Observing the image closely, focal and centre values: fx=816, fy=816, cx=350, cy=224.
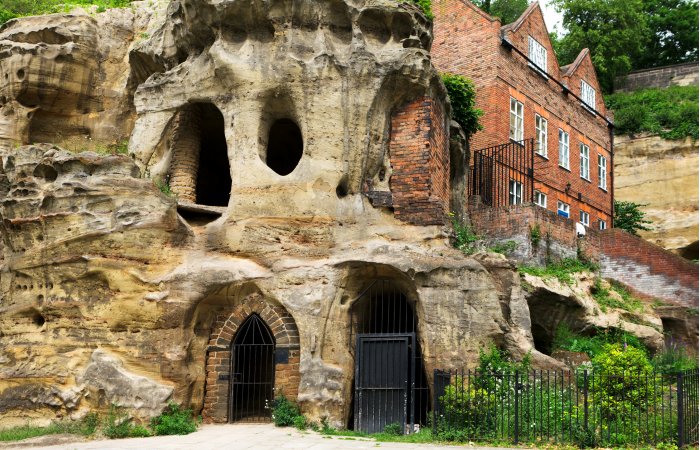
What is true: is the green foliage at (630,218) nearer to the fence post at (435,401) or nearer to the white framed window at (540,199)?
the white framed window at (540,199)

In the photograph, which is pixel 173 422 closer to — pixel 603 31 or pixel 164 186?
pixel 164 186

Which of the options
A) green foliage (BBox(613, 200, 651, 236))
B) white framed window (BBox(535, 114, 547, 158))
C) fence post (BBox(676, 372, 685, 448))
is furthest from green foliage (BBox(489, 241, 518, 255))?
green foliage (BBox(613, 200, 651, 236))

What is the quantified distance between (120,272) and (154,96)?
4320 mm

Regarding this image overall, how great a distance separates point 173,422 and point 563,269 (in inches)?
439

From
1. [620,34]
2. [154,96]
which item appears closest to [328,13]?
[154,96]

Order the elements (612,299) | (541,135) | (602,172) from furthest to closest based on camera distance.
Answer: (602,172) → (541,135) → (612,299)

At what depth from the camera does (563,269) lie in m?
20.8

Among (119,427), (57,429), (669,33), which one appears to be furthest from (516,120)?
(669,33)

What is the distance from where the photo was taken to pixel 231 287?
15.0 metres

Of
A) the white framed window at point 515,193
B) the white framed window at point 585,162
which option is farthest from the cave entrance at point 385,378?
the white framed window at point 585,162

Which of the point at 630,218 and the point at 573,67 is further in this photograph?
the point at 630,218

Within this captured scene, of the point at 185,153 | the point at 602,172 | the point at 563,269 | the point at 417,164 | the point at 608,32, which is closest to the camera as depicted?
the point at 417,164

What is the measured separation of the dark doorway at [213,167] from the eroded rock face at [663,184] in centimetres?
2051

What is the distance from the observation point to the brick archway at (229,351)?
14742mm
